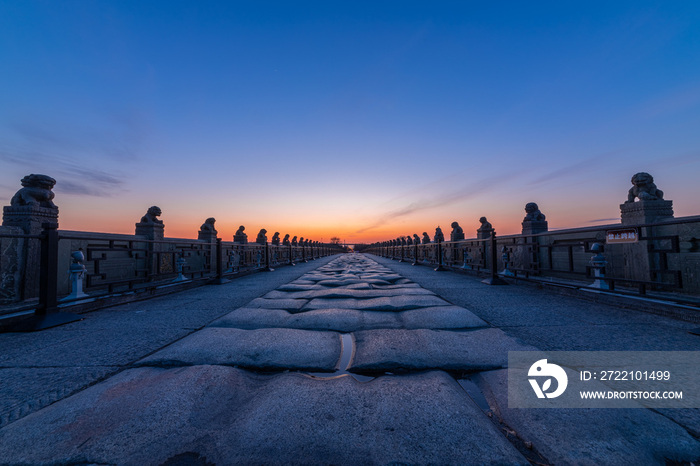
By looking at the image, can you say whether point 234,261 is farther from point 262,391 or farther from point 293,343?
point 262,391

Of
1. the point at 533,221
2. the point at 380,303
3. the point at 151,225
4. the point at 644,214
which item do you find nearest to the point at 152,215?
the point at 151,225

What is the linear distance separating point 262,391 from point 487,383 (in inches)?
57.3

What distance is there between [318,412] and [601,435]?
4.39 feet

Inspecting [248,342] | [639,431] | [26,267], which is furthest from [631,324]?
[26,267]

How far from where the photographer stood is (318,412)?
1382 millimetres

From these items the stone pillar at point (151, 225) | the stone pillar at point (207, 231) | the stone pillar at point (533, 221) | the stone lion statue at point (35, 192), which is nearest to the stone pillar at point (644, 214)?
the stone pillar at point (533, 221)

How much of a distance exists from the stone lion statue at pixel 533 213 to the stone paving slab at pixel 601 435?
32.2 ft

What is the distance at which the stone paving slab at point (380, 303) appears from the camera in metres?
3.88

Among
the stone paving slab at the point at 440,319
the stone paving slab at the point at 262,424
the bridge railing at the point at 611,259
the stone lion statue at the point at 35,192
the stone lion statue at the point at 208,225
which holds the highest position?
the stone lion statue at the point at 35,192

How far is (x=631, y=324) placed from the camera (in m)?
2.97

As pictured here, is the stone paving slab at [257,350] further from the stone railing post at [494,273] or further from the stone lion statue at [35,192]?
the stone lion statue at [35,192]

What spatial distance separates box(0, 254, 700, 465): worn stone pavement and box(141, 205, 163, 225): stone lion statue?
7698 mm

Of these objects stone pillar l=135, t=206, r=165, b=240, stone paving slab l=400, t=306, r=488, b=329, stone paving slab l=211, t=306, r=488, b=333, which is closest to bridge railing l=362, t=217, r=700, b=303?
stone paving slab l=400, t=306, r=488, b=329

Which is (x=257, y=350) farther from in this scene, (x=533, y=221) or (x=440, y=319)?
(x=533, y=221)
